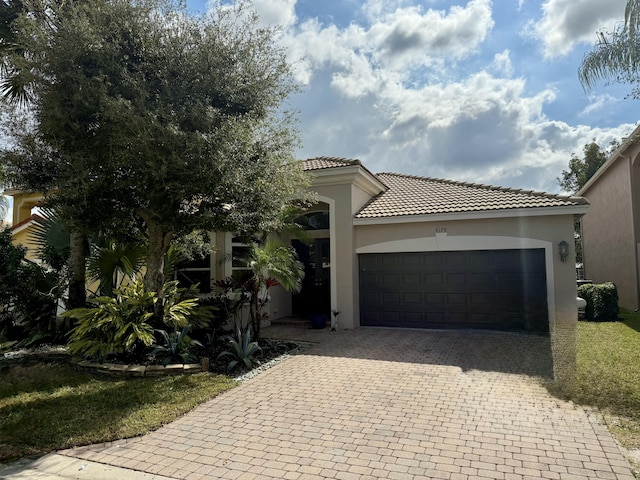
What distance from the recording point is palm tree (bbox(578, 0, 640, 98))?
25.4 feet

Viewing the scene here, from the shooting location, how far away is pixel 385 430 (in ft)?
17.4

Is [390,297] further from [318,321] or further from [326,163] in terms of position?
[326,163]

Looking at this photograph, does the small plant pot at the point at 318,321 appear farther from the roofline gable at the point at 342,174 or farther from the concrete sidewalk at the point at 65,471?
the concrete sidewalk at the point at 65,471

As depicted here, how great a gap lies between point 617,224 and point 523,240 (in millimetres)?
10220

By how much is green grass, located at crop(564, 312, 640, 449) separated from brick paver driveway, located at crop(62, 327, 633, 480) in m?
0.30

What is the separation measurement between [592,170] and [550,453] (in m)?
30.1

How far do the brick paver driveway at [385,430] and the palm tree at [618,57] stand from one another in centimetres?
595

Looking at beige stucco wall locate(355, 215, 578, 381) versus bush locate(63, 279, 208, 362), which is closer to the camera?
bush locate(63, 279, 208, 362)

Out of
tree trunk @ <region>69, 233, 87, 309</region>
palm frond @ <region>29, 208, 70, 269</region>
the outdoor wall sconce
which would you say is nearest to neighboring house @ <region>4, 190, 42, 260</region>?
palm frond @ <region>29, 208, 70, 269</region>

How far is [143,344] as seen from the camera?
8.56 meters

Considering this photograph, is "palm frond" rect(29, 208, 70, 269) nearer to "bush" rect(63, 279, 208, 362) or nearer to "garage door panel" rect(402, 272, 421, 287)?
"bush" rect(63, 279, 208, 362)

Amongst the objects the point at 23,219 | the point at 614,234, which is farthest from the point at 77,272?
the point at 614,234

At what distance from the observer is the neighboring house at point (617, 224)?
53.8ft

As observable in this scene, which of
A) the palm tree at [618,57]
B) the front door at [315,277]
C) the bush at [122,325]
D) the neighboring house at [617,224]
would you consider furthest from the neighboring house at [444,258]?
the neighboring house at [617,224]
